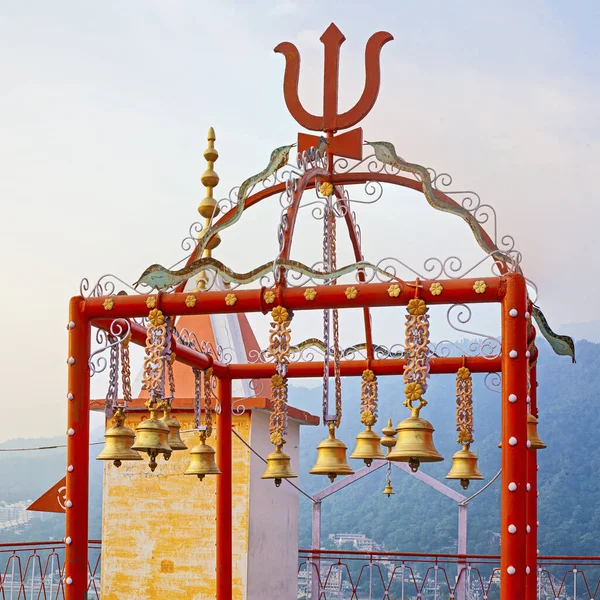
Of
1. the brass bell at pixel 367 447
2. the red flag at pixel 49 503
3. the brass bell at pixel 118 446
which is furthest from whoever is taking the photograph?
the red flag at pixel 49 503

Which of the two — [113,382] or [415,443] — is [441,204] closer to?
[415,443]

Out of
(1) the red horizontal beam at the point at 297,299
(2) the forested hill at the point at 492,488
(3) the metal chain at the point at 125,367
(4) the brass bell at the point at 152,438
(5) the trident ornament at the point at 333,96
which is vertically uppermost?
(5) the trident ornament at the point at 333,96

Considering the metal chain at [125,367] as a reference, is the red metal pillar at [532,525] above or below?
below

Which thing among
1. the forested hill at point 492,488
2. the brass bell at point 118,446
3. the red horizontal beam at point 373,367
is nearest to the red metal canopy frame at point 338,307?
the red horizontal beam at point 373,367

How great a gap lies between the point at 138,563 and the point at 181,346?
3.69 m

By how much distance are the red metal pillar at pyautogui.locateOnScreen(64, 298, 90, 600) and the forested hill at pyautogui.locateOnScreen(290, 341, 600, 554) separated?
98.4ft

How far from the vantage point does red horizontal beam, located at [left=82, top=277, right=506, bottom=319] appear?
741cm

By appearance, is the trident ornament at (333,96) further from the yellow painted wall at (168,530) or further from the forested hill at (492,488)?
the forested hill at (492,488)

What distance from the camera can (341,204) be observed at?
9172 mm

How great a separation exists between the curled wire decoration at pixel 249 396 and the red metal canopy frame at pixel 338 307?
1.67m

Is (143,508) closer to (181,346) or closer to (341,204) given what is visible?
(181,346)

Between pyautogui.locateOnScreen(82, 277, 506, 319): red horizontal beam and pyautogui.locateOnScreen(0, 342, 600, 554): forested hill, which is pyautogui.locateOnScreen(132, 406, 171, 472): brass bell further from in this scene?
pyautogui.locateOnScreen(0, 342, 600, 554): forested hill

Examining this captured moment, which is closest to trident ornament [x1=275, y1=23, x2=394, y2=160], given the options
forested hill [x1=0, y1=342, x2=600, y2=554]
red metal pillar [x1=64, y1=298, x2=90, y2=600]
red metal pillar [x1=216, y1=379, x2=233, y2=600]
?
red metal pillar [x1=64, y1=298, x2=90, y2=600]

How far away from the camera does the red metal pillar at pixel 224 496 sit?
10.5m
